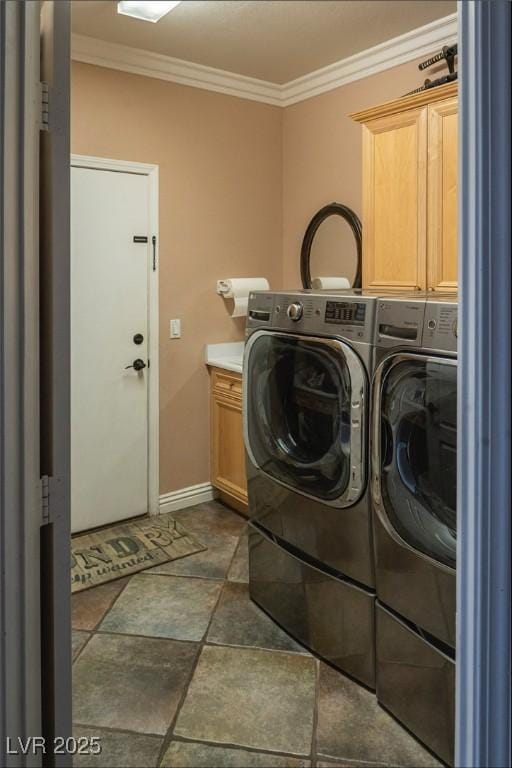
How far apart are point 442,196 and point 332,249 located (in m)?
1.33

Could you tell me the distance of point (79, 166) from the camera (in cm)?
328

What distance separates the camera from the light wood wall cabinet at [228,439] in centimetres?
364

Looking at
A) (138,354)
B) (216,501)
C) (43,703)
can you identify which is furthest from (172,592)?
(43,703)

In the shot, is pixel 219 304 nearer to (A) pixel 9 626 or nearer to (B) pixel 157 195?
(B) pixel 157 195

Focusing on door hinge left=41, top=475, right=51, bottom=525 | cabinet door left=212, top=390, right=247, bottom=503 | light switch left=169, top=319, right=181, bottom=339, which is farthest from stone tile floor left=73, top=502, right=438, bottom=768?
light switch left=169, top=319, right=181, bottom=339

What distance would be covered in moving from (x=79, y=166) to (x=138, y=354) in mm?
1113

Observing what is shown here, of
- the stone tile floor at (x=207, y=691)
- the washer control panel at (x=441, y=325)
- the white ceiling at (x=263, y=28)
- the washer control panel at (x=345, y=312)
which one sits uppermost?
the white ceiling at (x=263, y=28)

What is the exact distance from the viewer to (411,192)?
2689 millimetres

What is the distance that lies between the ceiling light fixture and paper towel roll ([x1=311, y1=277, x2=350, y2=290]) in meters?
1.56

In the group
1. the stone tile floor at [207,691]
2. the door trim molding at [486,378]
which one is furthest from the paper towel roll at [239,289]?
the door trim molding at [486,378]

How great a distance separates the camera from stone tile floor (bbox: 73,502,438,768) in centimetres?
186

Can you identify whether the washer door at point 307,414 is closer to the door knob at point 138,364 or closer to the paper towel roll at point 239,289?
the door knob at point 138,364

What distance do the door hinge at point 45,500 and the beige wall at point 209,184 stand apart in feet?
8.62

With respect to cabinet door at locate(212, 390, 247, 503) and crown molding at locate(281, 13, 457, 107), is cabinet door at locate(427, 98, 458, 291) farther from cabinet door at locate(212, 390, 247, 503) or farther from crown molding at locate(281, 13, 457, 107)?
cabinet door at locate(212, 390, 247, 503)
